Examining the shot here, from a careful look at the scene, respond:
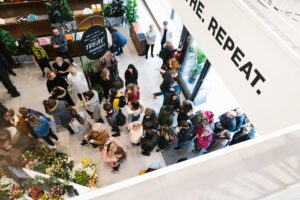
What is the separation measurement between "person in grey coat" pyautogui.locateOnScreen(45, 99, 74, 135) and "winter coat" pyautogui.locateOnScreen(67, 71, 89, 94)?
1.88 feet

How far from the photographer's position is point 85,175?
496 centimetres

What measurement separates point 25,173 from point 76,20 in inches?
196

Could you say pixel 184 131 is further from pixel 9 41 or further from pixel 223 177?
pixel 9 41

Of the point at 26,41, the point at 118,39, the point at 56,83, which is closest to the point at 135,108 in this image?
the point at 56,83

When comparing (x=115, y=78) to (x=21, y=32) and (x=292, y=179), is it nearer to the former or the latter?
(x=21, y=32)

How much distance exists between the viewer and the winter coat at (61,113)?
518 centimetres

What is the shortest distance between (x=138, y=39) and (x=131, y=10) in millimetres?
1199

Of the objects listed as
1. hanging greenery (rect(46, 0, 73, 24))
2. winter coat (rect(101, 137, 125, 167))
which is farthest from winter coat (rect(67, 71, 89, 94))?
hanging greenery (rect(46, 0, 73, 24))

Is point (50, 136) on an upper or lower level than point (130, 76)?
lower

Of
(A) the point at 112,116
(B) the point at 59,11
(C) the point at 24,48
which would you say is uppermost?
(B) the point at 59,11

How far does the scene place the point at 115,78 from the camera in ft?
21.7

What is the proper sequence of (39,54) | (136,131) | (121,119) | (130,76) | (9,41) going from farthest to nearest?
(9,41), (39,54), (130,76), (121,119), (136,131)

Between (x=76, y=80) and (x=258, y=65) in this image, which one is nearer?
(x=258, y=65)

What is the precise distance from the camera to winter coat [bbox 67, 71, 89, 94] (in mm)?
5656
